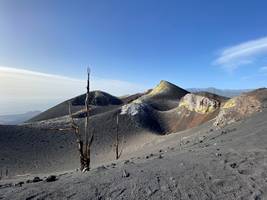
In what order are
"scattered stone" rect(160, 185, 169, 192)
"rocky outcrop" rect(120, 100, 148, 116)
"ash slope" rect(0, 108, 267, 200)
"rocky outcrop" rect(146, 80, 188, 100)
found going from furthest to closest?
"rocky outcrop" rect(146, 80, 188, 100), "rocky outcrop" rect(120, 100, 148, 116), "scattered stone" rect(160, 185, 169, 192), "ash slope" rect(0, 108, 267, 200)

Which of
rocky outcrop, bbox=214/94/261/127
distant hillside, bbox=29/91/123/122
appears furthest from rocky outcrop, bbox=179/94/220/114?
distant hillside, bbox=29/91/123/122

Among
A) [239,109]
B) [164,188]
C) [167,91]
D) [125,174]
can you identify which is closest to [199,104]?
[239,109]

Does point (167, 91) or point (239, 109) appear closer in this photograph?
point (239, 109)

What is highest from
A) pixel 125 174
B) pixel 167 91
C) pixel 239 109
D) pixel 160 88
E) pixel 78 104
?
pixel 160 88

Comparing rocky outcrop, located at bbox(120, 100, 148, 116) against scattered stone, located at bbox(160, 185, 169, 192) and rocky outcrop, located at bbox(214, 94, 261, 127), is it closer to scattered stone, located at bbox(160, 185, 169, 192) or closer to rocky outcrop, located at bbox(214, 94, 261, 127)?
rocky outcrop, located at bbox(214, 94, 261, 127)

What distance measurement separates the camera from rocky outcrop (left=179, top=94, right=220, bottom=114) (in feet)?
183

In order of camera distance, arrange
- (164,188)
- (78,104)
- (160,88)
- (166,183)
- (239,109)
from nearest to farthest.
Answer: (164,188) → (166,183) → (239,109) → (160,88) → (78,104)

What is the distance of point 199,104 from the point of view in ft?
194

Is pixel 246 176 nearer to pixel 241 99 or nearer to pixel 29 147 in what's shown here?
pixel 241 99

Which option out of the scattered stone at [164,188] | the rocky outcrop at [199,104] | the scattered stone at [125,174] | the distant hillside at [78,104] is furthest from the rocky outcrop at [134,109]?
the scattered stone at [164,188]

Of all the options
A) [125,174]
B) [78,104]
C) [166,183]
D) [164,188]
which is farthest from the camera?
[78,104]

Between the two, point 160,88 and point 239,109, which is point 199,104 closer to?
point 239,109

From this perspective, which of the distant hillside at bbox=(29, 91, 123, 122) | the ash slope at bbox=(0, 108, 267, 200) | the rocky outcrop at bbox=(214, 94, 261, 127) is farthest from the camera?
the distant hillside at bbox=(29, 91, 123, 122)

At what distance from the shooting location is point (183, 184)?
10.8 meters
